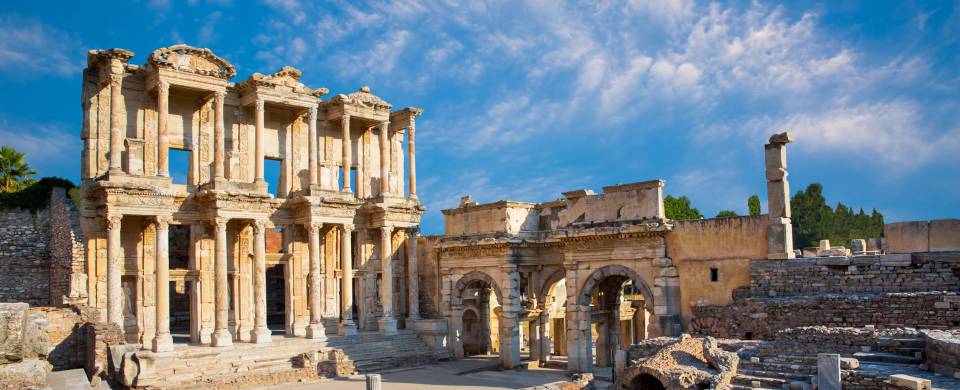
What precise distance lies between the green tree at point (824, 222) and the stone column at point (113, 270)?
41.8 meters

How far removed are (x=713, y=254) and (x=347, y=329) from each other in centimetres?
1259

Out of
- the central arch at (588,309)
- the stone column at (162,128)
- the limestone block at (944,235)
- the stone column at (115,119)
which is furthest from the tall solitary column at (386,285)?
the limestone block at (944,235)

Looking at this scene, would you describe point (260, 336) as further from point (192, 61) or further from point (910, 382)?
point (910, 382)

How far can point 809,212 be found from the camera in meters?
51.1

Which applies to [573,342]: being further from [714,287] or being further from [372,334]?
[372,334]

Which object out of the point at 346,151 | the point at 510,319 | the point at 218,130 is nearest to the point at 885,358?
the point at 510,319

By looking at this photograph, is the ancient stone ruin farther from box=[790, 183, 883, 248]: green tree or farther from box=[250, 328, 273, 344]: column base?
box=[790, 183, 883, 248]: green tree

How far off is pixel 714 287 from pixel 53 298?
20.4 m

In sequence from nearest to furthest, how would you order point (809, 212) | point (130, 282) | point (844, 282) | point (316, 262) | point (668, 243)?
point (844, 282) < point (668, 243) < point (130, 282) < point (316, 262) < point (809, 212)

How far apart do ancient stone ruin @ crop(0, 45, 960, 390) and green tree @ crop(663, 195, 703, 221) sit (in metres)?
24.5

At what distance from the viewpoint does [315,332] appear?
83.6 feet

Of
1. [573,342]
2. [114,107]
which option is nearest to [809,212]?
[573,342]

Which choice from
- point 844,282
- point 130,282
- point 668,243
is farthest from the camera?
point 130,282

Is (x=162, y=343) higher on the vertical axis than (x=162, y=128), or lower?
lower
